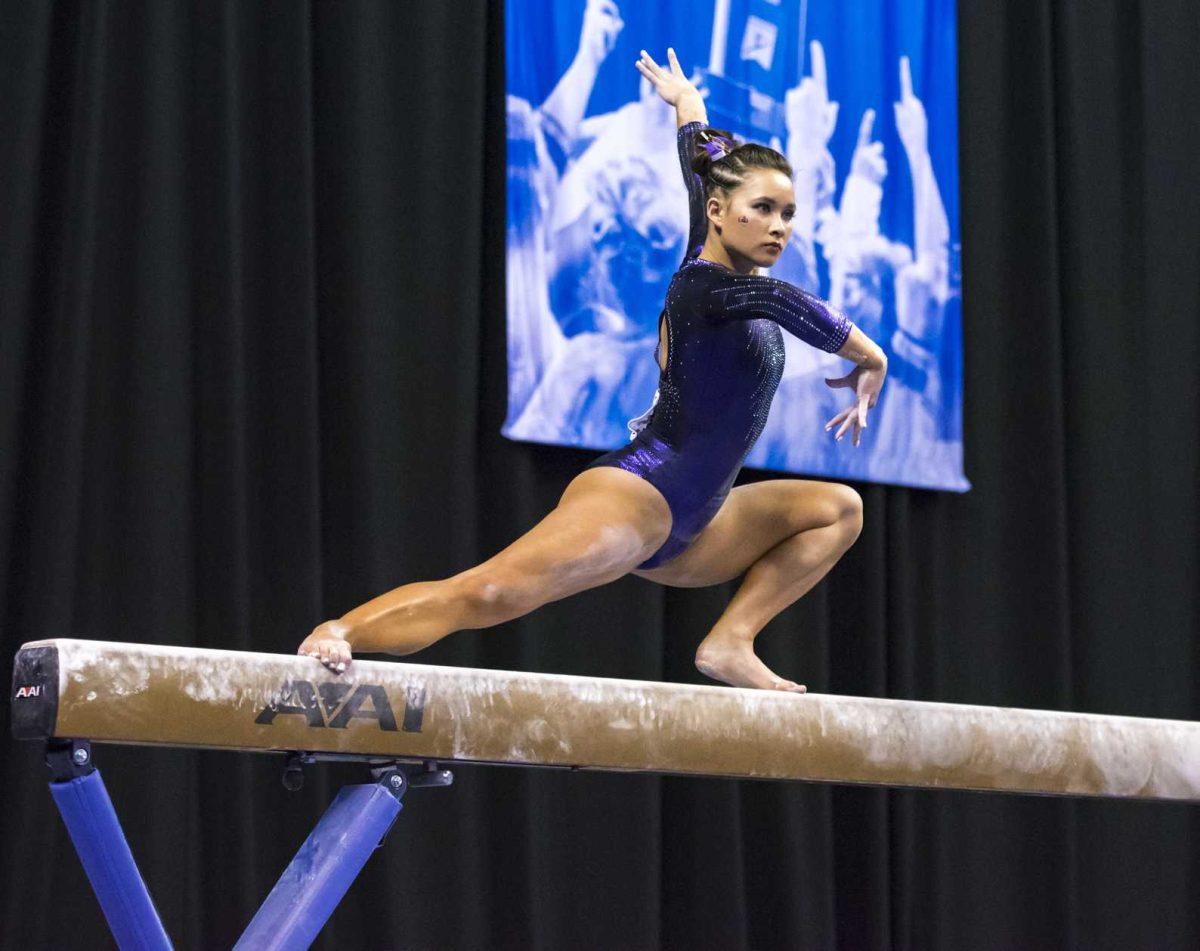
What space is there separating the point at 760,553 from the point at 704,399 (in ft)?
1.46

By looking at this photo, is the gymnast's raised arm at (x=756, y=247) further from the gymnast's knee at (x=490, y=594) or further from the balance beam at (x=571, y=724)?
the gymnast's knee at (x=490, y=594)

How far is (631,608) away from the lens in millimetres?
5117

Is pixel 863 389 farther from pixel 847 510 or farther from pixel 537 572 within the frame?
pixel 537 572

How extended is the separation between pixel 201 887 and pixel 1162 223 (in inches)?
178

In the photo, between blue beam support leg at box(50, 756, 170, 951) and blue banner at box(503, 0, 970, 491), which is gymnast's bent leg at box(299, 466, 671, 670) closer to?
blue beam support leg at box(50, 756, 170, 951)

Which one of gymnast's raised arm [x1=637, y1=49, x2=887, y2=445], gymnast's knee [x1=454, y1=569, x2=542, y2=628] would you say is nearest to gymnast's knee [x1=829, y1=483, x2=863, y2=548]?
gymnast's raised arm [x1=637, y1=49, x2=887, y2=445]

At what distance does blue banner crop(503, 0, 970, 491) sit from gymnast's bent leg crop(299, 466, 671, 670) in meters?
1.77

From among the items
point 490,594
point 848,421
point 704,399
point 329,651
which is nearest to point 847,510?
point 848,421

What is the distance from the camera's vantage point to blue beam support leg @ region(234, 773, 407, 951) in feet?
8.02

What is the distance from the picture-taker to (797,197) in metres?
5.60

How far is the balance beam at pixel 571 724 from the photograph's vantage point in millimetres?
2281

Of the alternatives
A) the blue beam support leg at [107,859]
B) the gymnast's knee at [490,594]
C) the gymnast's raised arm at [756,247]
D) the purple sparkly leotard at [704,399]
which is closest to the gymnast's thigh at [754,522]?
the purple sparkly leotard at [704,399]

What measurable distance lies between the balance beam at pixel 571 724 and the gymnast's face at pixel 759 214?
94 cm

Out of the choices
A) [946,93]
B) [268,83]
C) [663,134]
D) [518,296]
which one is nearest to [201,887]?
[518,296]
